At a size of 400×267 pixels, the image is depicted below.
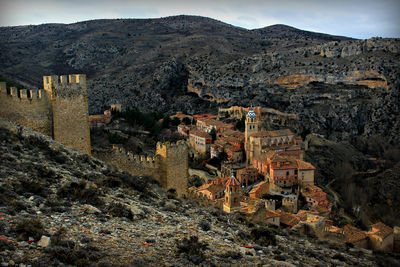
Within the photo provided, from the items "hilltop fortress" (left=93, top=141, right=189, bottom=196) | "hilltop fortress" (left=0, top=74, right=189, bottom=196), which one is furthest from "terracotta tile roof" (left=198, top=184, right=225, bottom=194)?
"hilltop fortress" (left=0, top=74, right=189, bottom=196)

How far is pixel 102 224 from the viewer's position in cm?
857

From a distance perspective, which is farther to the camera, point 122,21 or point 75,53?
point 122,21

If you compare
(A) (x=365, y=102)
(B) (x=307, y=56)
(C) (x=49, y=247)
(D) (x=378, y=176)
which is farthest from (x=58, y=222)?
(B) (x=307, y=56)

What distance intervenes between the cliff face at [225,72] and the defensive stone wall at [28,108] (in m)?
64.6

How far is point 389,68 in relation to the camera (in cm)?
7925

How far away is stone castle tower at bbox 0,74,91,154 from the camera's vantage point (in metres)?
12.7

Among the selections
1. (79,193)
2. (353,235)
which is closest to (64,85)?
(79,193)

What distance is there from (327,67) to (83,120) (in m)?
81.9

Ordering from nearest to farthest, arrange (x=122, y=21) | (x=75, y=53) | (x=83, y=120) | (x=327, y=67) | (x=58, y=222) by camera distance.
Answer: (x=58, y=222)
(x=83, y=120)
(x=327, y=67)
(x=75, y=53)
(x=122, y=21)

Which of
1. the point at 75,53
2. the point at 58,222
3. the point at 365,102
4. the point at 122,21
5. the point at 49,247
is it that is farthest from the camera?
the point at 122,21

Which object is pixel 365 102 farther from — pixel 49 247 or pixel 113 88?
pixel 49 247

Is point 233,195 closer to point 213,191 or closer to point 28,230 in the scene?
point 213,191

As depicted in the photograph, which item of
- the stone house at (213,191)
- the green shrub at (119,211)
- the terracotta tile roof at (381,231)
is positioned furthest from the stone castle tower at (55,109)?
the stone house at (213,191)

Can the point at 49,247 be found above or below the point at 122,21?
below
